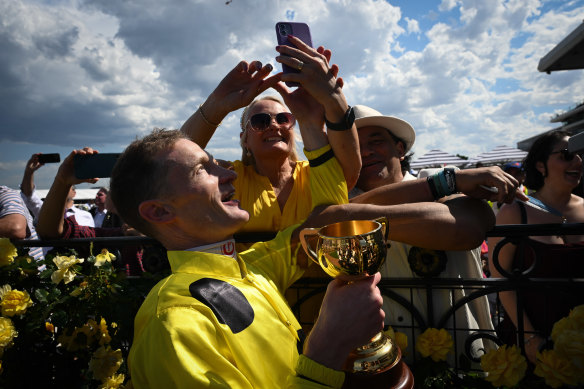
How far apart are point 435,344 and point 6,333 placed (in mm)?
2483

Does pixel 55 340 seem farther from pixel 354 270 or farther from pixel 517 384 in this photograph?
pixel 517 384

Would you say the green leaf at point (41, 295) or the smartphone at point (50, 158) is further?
the smartphone at point (50, 158)

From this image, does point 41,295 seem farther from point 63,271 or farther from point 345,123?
point 345,123

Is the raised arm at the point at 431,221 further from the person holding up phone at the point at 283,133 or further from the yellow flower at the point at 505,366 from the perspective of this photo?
the yellow flower at the point at 505,366

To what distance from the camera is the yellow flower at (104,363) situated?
2078 mm

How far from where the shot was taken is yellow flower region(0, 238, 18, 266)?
238 centimetres

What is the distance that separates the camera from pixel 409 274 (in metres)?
2.06

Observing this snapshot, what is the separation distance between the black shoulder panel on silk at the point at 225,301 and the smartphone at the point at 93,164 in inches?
66.1

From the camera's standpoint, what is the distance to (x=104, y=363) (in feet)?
6.88

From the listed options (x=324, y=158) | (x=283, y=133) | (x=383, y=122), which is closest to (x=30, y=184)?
(x=283, y=133)

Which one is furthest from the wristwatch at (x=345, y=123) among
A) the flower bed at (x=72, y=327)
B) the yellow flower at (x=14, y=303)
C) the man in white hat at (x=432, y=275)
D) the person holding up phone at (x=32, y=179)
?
the person holding up phone at (x=32, y=179)

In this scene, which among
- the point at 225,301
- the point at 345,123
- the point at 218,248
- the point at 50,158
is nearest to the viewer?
the point at 225,301

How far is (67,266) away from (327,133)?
188 centimetres

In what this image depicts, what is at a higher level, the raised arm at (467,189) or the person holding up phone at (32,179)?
the person holding up phone at (32,179)
